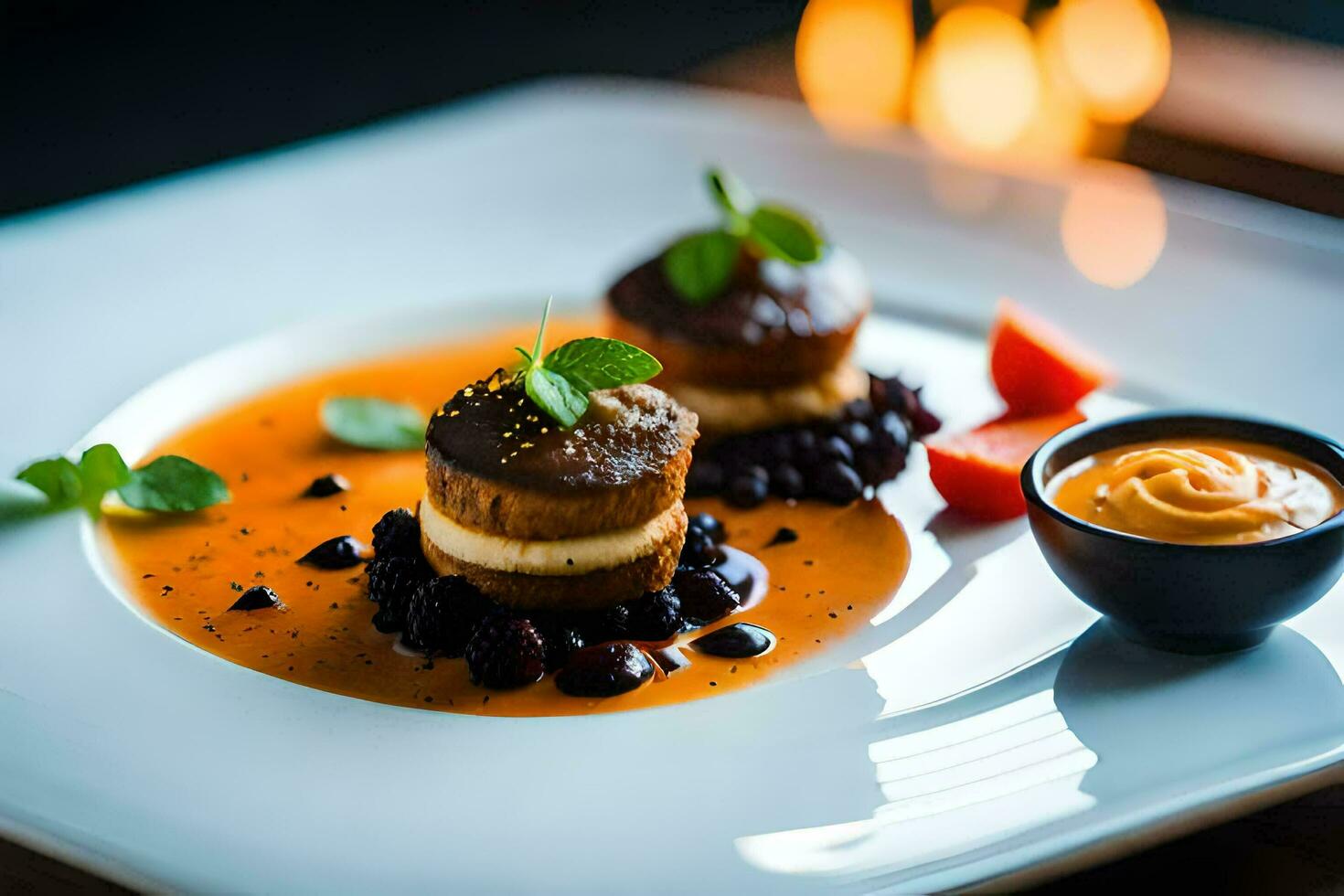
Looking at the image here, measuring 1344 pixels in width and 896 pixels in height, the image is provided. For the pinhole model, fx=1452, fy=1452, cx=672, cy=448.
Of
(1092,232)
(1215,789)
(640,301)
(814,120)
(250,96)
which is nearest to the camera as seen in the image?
(1215,789)

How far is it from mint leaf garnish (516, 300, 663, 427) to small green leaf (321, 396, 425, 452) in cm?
105

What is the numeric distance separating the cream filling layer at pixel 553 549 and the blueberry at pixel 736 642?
0.85 feet

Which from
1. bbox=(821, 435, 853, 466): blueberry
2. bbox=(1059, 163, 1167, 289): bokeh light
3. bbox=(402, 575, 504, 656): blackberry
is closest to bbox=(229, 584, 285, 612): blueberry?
bbox=(402, 575, 504, 656): blackberry

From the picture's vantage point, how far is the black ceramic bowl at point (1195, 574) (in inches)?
110

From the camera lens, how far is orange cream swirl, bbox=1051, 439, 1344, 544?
2889 millimetres

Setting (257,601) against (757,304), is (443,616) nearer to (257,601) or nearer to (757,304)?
(257,601)

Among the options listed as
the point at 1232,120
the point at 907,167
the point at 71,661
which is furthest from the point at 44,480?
the point at 1232,120

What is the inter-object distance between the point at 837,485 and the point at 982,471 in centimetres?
41

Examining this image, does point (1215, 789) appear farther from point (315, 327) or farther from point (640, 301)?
point (315, 327)

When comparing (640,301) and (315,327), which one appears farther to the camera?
(315,327)

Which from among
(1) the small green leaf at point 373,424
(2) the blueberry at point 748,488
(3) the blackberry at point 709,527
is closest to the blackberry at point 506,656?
(3) the blackberry at point 709,527

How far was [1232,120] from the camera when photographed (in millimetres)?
5922

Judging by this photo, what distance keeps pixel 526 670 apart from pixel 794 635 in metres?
0.64

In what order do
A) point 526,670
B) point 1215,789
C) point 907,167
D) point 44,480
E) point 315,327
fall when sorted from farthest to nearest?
point 907,167, point 315,327, point 44,480, point 526,670, point 1215,789
